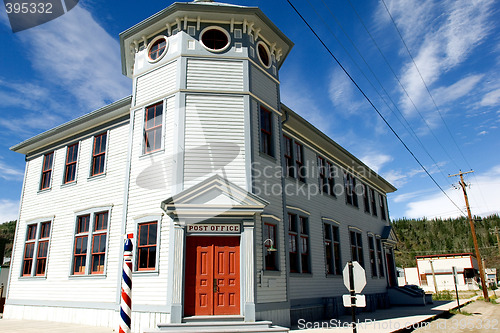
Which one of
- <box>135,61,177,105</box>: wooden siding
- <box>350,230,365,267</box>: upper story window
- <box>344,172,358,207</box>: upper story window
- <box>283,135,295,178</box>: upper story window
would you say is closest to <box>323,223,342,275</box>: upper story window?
Answer: <box>350,230,365,267</box>: upper story window

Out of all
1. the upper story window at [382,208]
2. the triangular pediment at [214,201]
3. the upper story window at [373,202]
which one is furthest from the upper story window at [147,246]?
the upper story window at [382,208]

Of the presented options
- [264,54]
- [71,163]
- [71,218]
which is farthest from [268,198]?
[71,163]

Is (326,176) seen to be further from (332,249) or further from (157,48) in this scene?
(157,48)

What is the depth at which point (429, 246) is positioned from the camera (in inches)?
4865

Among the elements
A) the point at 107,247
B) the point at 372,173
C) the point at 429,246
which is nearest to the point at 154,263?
the point at 107,247

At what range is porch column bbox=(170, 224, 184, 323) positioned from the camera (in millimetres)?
10219

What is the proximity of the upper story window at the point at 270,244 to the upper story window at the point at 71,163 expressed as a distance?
30.8ft

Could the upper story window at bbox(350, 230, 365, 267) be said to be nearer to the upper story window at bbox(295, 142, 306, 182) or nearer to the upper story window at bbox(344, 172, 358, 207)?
the upper story window at bbox(344, 172, 358, 207)

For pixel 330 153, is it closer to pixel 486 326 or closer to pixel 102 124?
pixel 486 326

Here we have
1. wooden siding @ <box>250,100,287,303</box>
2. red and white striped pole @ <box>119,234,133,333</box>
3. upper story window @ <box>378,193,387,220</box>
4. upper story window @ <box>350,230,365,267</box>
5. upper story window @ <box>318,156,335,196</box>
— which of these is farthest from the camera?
upper story window @ <box>378,193,387,220</box>

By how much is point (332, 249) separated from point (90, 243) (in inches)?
447

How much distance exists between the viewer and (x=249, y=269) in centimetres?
1088

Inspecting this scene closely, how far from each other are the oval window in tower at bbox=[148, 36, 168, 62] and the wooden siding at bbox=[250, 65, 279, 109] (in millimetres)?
3506

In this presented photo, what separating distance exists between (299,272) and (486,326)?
7268 mm
